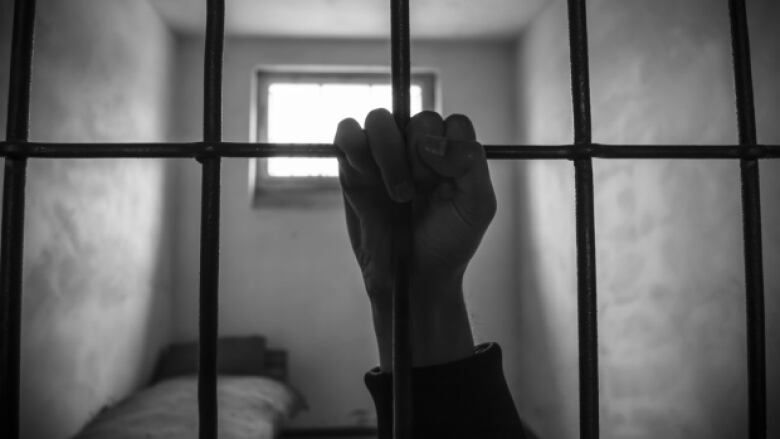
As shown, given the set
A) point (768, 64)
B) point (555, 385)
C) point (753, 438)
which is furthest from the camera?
point (555, 385)

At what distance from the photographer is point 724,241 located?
1.46 metres

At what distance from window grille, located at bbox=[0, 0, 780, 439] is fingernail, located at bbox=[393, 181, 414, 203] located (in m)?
0.03

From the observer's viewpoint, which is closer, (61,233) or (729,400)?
(729,400)

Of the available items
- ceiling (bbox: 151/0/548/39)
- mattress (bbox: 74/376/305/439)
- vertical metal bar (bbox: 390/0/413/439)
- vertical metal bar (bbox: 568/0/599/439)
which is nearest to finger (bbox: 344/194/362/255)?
vertical metal bar (bbox: 390/0/413/439)

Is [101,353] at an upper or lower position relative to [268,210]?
lower

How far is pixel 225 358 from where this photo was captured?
2.84m

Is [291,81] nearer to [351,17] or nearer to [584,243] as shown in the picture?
[351,17]

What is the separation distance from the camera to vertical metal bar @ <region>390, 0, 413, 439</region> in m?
0.42

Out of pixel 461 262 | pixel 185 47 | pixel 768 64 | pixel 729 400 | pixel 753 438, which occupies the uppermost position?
pixel 185 47

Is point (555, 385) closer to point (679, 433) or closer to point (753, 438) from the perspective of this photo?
point (679, 433)

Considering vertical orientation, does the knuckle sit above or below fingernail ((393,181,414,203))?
above

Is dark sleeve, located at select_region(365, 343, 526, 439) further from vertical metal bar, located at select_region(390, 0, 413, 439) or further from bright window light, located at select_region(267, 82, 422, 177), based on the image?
bright window light, located at select_region(267, 82, 422, 177)

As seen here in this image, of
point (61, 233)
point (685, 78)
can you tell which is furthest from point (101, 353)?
point (685, 78)

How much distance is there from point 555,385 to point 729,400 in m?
1.22
